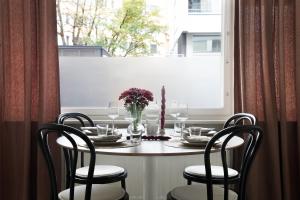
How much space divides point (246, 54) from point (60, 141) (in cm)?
153

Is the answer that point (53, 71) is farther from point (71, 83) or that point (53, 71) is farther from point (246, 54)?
point (246, 54)

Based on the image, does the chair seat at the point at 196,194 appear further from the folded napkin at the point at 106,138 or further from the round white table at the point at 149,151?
the folded napkin at the point at 106,138

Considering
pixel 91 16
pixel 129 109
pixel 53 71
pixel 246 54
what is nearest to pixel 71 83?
pixel 53 71

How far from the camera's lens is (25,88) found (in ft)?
8.71

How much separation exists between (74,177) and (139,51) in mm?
1499

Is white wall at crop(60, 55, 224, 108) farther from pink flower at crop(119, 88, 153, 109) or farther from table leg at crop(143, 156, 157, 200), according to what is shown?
table leg at crop(143, 156, 157, 200)

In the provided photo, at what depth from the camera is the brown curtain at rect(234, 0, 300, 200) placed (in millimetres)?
2691

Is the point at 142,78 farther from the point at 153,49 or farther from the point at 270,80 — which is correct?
the point at 270,80

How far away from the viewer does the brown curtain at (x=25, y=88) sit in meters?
2.66

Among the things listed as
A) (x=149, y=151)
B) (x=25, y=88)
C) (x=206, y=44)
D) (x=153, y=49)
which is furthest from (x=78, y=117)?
(x=206, y=44)

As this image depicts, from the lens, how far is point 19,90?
2.70 meters

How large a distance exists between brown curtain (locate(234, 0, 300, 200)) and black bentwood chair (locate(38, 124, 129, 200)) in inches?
47.7

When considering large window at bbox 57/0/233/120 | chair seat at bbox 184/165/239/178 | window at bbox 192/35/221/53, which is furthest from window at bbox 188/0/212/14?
chair seat at bbox 184/165/239/178

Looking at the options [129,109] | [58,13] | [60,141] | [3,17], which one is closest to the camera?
[60,141]
